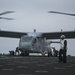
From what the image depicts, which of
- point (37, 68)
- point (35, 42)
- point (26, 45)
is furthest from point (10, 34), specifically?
point (37, 68)

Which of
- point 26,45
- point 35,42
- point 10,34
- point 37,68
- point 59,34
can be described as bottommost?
point 37,68

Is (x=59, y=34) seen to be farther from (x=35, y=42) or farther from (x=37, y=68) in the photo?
(x=37, y=68)

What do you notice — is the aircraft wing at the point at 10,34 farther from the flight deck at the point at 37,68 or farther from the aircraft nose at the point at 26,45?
the flight deck at the point at 37,68

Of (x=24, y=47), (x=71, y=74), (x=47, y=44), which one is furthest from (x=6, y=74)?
(x=47, y=44)

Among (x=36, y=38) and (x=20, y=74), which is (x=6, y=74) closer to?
(x=20, y=74)

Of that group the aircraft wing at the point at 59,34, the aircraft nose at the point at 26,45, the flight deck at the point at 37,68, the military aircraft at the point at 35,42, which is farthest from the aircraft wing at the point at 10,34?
the flight deck at the point at 37,68

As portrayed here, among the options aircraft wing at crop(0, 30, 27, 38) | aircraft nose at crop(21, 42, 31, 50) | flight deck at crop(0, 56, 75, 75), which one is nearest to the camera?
flight deck at crop(0, 56, 75, 75)

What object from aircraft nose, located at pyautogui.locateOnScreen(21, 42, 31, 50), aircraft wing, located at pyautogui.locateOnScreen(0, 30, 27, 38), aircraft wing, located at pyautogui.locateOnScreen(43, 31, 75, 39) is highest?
aircraft wing, located at pyautogui.locateOnScreen(0, 30, 27, 38)

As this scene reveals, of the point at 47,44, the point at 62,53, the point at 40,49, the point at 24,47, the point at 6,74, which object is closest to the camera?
the point at 6,74

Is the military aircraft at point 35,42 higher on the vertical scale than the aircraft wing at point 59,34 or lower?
lower

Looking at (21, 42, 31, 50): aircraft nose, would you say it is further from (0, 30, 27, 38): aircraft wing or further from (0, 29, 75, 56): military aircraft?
(0, 30, 27, 38): aircraft wing

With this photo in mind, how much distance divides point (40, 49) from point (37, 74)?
43.4 metres

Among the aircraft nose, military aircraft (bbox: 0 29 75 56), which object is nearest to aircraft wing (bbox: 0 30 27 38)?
military aircraft (bbox: 0 29 75 56)

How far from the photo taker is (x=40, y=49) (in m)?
52.8
